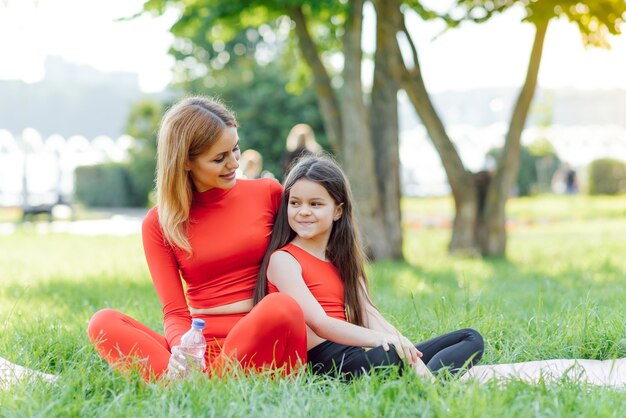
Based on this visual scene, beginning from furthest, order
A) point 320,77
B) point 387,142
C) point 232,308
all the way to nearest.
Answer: point 387,142
point 320,77
point 232,308

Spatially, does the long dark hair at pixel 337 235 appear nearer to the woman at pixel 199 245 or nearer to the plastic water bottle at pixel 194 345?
the woman at pixel 199 245

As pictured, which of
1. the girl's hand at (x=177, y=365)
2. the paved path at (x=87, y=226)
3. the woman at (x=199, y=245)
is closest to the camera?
the girl's hand at (x=177, y=365)

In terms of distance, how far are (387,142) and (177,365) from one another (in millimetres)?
7711

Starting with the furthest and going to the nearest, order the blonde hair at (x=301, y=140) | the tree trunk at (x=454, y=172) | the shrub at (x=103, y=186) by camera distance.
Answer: the shrub at (x=103, y=186) < the tree trunk at (x=454, y=172) < the blonde hair at (x=301, y=140)

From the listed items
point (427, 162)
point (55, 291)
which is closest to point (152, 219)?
point (55, 291)

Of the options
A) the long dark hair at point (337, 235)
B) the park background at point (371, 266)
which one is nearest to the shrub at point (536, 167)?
the park background at point (371, 266)

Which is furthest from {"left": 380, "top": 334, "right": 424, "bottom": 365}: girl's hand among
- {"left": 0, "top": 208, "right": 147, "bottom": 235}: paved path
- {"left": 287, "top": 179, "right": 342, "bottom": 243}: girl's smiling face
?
{"left": 0, "top": 208, "right": 147, "bottom": 235}: paved path

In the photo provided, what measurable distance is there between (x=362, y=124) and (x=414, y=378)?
737cm

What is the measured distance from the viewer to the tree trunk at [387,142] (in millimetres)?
10961

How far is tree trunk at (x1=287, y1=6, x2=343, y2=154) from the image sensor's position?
10.6 meters

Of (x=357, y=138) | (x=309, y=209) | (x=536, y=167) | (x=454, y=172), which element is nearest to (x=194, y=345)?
(x=309, y=209)

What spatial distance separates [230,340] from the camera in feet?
11.8

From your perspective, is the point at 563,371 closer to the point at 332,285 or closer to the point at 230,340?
the point at 332,285

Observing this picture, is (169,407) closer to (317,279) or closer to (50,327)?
(317,279)
